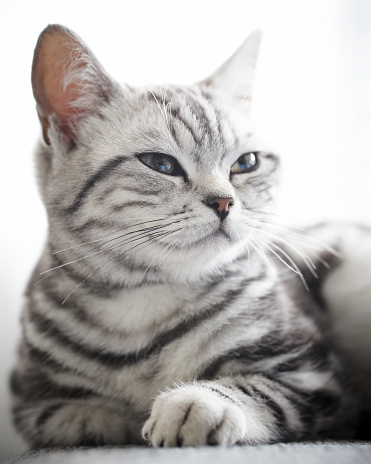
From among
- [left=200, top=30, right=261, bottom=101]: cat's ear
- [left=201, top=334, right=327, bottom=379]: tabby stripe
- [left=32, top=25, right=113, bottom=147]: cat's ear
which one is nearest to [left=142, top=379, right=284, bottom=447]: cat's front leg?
[left=201, top=334, right=327, bottom=379]: tabby stripe

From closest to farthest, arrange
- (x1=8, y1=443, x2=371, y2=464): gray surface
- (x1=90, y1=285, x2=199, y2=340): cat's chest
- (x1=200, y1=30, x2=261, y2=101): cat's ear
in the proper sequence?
(x1=8, y1=443, x2=371, y2=464): gray surface → (x1=90, y1=285, x2=199, y2=340): cat's chest → (x1=200, y1=30, x2=261, y2=101): cat's ear

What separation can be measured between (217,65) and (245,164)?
49cm

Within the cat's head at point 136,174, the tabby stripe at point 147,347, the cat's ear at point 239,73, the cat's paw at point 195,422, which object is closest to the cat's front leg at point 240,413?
the cat's paw at point 195,422

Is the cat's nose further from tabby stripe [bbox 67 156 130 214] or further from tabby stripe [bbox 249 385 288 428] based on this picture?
tabby stripe [bbox 249 385 288 428]

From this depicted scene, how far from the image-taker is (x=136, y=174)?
2.87 feet

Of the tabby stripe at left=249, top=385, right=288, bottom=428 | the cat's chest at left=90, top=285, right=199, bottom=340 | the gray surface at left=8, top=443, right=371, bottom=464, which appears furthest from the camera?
the cat's chest at left=90, top=285, right=199, bottom=340

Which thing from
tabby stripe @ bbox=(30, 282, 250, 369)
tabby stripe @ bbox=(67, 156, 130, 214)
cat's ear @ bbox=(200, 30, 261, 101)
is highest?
cat's ear @ bbox=(200, 30, 261, 101)

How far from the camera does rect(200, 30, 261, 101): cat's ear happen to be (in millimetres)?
1090

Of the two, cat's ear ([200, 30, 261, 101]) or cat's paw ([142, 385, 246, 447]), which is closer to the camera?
cat's paw ([142, 385, 246, 447])

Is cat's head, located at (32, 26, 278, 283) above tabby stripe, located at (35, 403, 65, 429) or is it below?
above

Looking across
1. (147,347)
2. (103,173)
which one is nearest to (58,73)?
(103,173)

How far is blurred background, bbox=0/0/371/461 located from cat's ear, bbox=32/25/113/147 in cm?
14

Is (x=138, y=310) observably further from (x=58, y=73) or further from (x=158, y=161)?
(x=58, y=73)

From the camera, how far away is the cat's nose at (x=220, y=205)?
836 mm
